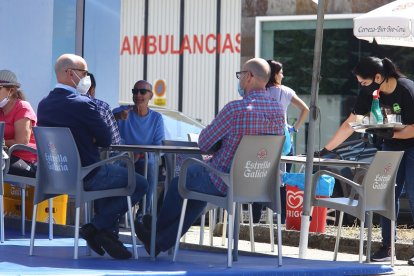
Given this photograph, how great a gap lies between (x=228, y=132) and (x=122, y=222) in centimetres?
467

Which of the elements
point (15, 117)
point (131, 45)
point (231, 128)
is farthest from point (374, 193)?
point (131, 45)

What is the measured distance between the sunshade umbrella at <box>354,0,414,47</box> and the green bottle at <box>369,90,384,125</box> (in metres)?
2.37

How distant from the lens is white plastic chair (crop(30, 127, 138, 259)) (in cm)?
893

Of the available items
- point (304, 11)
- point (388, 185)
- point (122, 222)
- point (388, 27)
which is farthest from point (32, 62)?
point (304, 11)

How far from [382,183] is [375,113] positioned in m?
0.87

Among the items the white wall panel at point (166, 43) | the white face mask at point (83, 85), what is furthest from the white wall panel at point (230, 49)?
the white face mask at point (83, 85)

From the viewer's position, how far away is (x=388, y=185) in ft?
34.0

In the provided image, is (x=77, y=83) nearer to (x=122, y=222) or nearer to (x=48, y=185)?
(x=48, y=185)

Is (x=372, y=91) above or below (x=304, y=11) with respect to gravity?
below

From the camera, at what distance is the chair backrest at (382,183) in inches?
398

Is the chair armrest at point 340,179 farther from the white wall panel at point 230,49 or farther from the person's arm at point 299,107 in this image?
the white wall panel at point 230,49

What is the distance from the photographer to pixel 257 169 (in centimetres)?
897

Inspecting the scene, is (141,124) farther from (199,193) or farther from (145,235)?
(199,193)

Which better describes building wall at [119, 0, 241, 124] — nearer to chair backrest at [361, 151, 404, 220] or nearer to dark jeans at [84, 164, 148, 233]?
chair backrest at [361, 151, 404, 220]
